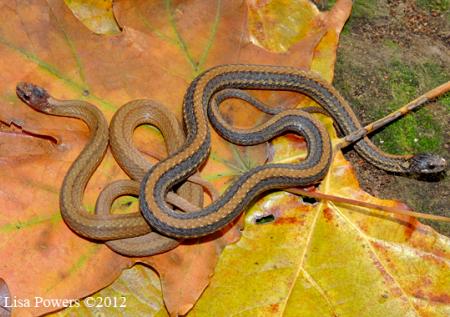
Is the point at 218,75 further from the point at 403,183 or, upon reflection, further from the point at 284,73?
the point at 403,183

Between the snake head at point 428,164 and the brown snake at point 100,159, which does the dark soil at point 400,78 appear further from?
the brown snake at point 100,159

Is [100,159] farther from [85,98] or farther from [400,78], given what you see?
[400,78]

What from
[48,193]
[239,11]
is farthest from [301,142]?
[48,193]

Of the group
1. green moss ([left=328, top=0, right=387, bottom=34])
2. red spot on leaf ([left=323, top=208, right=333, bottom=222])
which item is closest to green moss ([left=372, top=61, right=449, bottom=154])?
green moss ([left=328, top=0, right=387, bottom=34])

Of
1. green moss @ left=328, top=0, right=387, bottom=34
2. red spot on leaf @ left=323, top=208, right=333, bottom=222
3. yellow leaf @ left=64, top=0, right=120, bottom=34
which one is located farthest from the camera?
green moss @ left=328, top=0, right=387, bottom=34

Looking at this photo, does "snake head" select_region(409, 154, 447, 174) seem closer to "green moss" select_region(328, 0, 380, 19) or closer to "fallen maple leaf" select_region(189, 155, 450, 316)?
"fallen maple leaf" select_region(189, 155, 450, 316)

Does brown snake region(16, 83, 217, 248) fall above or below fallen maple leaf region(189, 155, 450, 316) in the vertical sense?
above

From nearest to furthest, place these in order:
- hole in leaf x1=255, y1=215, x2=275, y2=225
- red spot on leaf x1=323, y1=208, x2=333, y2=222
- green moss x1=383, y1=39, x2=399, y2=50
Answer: red spot on leaf x1=323, y1=208, x2=333, y2=222 < hole in leaf x1=255, y1=215, x2=275, y2=225 < green moss x1=383, y1=39, x2=399, y2=50

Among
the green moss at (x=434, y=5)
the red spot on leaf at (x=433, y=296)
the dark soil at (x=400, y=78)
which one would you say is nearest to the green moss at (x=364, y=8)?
the dark soil at (x=400, y=78)

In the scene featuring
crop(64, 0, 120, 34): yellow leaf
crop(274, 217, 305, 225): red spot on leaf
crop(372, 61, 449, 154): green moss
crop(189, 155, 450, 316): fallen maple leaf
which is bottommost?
crop(189, 155, 450, 316): fallen maple leaf
